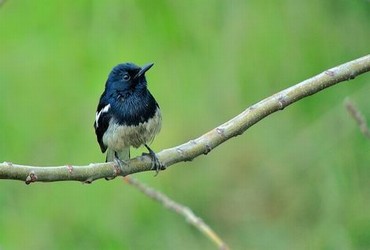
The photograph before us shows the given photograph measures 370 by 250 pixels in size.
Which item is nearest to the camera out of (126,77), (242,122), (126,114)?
(242,122)

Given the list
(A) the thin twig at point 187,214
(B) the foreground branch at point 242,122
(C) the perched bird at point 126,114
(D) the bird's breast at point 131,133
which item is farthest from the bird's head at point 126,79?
(B) the foreground branch at point 242,122

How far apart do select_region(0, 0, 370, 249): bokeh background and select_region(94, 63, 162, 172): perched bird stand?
78 centimetres

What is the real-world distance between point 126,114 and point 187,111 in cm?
134

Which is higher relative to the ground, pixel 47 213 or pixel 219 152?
pixel 219 152

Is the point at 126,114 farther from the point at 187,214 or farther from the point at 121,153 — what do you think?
the point at 187,214

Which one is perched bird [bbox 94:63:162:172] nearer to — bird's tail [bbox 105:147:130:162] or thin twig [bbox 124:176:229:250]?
bird's tail [bbox 105:147:130:162]

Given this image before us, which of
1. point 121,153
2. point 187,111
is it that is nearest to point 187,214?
point 121,153

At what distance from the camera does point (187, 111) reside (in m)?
5.17

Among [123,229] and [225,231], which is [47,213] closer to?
[123,229]

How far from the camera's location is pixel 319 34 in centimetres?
504

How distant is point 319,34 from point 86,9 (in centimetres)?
109

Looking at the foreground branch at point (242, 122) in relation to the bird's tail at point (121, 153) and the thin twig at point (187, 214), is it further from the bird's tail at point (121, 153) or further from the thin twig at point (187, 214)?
the bird's tail at point (121, 153)

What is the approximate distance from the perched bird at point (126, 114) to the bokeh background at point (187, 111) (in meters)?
0.78

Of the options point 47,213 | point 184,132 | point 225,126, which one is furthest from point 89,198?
point 225,126
